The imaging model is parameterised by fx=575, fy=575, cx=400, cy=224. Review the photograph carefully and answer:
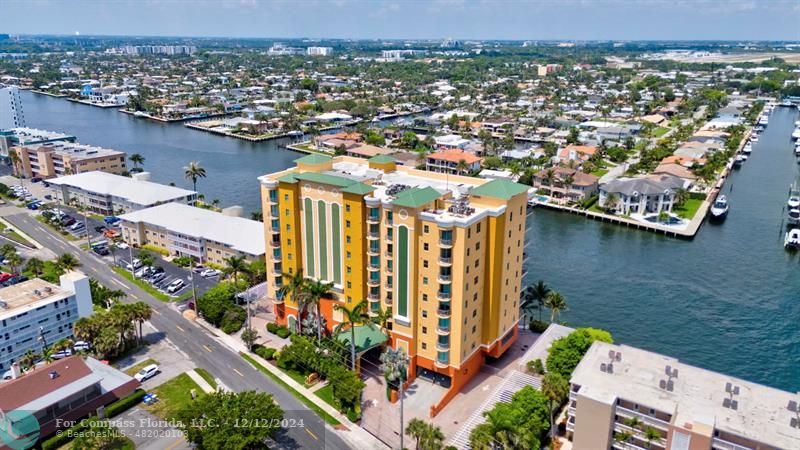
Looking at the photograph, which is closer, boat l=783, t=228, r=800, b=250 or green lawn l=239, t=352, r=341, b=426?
green lawn l=239, t=352, r=341, b=426

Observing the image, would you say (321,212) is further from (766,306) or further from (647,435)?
(766,306)

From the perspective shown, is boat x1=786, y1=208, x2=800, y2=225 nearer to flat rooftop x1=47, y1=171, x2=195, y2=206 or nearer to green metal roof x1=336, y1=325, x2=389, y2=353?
green metal roof x1=336, y1=325, x2=389, y2=353

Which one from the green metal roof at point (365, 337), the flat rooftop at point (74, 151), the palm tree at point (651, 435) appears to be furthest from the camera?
the flat rooftop at point (74, 151)

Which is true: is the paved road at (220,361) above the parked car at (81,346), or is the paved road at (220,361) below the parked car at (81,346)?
below

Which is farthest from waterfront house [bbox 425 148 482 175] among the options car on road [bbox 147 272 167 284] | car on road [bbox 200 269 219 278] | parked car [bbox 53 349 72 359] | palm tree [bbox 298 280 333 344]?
parked car [bbox 53 349 72 359]

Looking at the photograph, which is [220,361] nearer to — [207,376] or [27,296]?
[207,376]

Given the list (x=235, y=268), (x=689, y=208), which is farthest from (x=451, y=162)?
(x=235, y=268)

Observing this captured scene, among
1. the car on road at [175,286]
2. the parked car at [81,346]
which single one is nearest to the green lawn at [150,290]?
the car on road at [175,286]

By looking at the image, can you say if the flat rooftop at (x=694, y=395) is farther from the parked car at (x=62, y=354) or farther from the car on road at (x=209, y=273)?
the car on road at (x=209, y=273)
